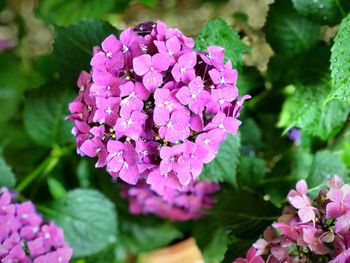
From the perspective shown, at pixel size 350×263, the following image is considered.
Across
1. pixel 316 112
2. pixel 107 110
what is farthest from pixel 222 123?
pixel 316 112

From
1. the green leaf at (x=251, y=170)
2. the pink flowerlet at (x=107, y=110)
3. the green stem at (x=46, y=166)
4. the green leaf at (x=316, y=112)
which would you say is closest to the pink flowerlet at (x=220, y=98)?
the pink flowerlet at (x=107, y=110)

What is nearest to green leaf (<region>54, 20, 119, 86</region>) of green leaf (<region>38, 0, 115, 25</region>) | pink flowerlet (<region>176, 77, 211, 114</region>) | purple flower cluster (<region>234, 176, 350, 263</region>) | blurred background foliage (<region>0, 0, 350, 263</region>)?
blurred background foliage (<region>0, 0, 350, 263</region>)

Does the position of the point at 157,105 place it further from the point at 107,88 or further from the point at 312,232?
the point at 312,232

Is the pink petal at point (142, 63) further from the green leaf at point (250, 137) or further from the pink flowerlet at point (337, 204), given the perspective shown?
the green leaf at point (250, 137)

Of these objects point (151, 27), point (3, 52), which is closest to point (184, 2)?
point (3, 52)

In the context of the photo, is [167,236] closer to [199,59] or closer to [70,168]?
[70,168]
